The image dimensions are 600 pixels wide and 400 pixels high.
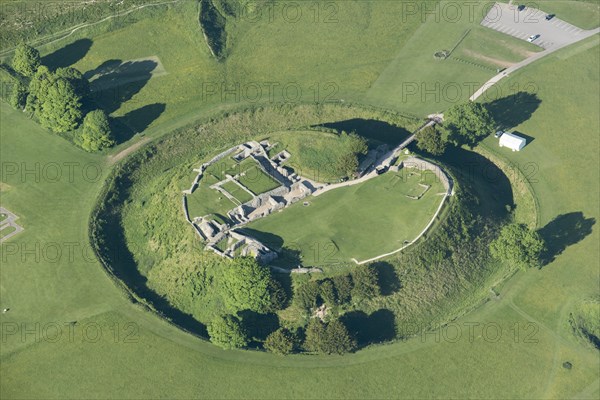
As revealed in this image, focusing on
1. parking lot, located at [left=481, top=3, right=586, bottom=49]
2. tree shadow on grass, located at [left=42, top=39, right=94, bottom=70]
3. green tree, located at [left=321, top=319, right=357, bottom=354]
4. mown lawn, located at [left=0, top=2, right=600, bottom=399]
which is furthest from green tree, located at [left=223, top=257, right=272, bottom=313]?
parking lot, located at [left=481, top=3, right=586, bottom=49]

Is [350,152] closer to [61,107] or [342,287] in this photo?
[342,287]

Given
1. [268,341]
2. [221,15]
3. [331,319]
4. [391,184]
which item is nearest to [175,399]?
[268,341]

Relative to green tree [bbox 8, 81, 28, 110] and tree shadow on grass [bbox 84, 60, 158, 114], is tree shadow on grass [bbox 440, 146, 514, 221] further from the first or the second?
green tree [bbox 8, 81, 28, 110]

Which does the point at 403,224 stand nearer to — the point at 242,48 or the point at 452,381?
the point at 452,381

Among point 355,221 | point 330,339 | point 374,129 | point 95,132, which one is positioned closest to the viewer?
point 330,339

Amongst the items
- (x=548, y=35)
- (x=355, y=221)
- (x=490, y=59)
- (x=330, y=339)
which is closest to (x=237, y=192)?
(x=355, y=221)

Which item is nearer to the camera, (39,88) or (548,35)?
(39,88)
